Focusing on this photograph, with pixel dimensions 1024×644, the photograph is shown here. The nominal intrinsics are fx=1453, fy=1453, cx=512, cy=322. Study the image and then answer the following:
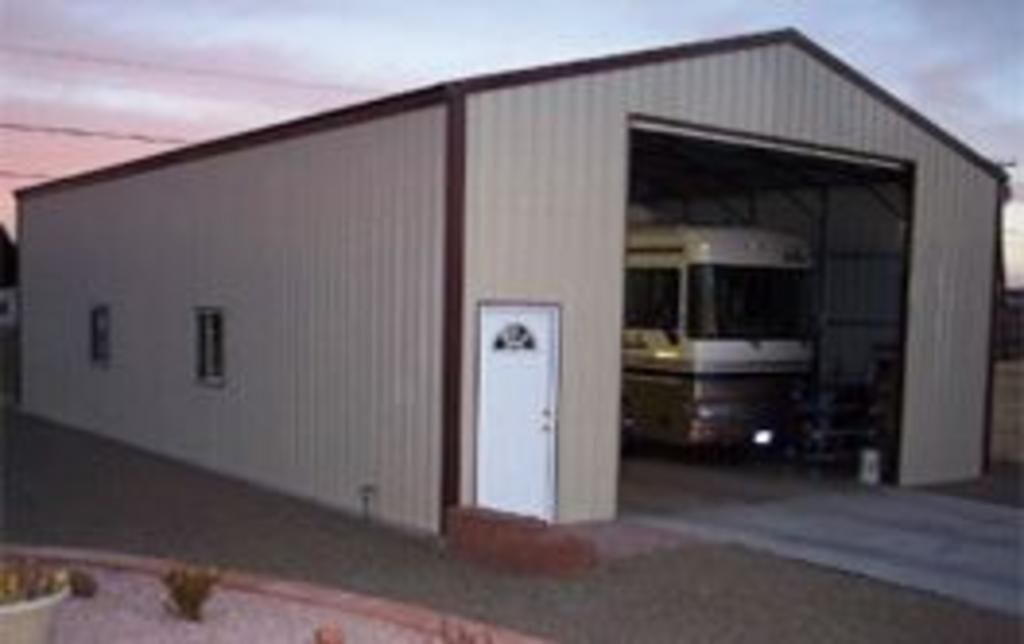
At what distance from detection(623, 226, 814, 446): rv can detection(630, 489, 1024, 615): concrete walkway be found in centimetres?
238

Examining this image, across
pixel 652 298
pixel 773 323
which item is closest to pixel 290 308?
pixel 652 298

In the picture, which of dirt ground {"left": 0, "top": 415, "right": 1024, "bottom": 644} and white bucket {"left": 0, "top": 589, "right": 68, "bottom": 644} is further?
dirt ground {"left": 0, "top": 415, "right": 1024, "bottom": 644}

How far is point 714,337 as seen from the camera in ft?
63.8

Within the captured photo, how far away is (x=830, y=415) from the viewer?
66.8 ft

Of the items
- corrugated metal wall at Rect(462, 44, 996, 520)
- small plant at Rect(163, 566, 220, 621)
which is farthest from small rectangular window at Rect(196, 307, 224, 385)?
small plant at Rect(163, 566, 220, 621)

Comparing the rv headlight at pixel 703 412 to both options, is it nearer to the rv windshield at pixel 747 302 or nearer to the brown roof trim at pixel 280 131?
the rv windshield at pixel 747 302

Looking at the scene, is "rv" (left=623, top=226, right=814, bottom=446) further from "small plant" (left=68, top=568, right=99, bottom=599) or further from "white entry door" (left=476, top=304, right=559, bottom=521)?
"small plant" (left=68, top=568, right=99, bottom=599)

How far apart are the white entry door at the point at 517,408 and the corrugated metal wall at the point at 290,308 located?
484mm

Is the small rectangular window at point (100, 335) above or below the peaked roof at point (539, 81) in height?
below

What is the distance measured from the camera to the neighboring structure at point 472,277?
46.1 feet

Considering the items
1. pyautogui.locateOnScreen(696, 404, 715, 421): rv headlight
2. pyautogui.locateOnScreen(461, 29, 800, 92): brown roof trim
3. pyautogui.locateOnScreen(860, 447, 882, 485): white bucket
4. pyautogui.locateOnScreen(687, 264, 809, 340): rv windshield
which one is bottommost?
pyautogui.locateOnScreen(860, 447, 882, 485): white bucket

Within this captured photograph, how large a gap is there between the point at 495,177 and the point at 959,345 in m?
8.69

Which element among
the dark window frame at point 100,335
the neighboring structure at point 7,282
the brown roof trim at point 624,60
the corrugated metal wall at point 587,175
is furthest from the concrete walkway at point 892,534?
the neighboring structure at point 7,282

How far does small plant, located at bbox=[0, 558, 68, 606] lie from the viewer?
7457 millimetres
